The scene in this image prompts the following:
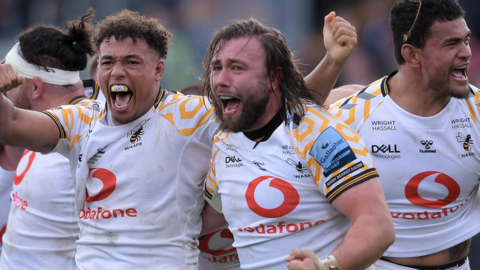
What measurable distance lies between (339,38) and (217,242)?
5.92 ft

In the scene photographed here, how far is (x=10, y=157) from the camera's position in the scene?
5.16m

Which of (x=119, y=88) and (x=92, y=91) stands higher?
(x=92, y=91)

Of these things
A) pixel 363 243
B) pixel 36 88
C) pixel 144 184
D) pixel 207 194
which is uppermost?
pixel 36 88

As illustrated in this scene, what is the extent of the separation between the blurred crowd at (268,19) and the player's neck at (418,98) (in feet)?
13.8

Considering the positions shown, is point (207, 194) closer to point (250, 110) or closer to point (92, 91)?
point (250, 110)

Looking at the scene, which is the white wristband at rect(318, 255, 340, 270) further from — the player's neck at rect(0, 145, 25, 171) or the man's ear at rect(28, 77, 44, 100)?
the player's neck at rect(0, 145, 25, 171)

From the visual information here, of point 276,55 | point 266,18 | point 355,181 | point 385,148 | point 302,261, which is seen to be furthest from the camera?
point 266,18

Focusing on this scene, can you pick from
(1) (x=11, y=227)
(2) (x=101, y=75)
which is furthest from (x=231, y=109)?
(1) (x=11, y=227)

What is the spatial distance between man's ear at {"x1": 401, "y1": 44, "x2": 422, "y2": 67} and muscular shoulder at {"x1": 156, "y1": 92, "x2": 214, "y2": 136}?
1384 millimetres

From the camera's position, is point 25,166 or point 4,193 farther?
point 4,193

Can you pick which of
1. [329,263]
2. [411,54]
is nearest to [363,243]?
[329,263]

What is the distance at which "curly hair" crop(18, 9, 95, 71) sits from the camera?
4695 millimetres

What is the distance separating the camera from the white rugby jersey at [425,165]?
363 centimetres

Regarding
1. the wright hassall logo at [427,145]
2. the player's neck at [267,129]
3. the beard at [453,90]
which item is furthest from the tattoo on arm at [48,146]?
the beard at [453,90]
